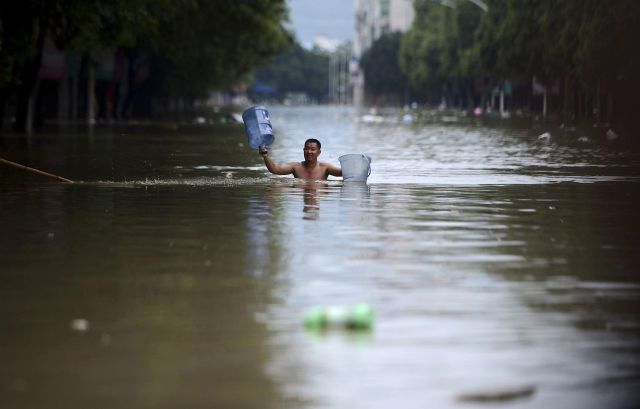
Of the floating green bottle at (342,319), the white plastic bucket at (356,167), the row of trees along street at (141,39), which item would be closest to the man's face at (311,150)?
the white plastic bucket at (356,167)

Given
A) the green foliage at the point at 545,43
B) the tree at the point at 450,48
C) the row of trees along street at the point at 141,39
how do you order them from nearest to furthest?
the row of trees along street at the point at 141,39, the green foliage at the point at 545,43, the tree at the point at 450,48

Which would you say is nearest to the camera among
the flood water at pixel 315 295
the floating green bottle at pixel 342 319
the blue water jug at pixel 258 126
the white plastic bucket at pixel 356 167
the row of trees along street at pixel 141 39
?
the flood water at pixel 315 295

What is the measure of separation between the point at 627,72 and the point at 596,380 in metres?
60.4

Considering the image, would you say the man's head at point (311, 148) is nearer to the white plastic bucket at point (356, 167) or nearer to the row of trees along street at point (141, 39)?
the white plastic bucket at point (356, 167)

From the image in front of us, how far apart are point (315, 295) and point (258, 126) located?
12825mm

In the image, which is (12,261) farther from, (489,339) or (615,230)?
(615,230)

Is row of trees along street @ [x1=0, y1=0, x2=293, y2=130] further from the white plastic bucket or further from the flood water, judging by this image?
the flood water

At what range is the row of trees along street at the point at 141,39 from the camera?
48.7 m

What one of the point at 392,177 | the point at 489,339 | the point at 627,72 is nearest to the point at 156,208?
the point at 392,177

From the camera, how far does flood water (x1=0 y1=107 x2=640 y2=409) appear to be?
8.21m

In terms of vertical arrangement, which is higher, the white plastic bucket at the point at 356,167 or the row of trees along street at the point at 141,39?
the row of trees along street at the point at 141,39

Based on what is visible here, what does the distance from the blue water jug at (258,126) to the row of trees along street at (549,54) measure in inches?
1557

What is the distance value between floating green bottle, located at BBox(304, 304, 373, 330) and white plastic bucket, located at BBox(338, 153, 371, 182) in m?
16.7

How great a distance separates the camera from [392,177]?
29.8 meters
